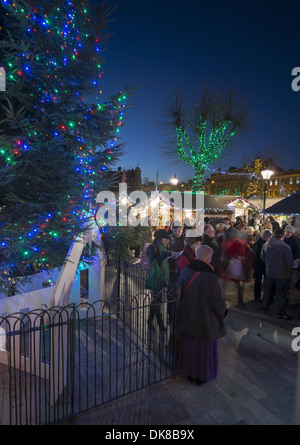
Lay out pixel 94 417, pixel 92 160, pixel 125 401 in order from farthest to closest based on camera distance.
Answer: pixel 92 160, pixel 125 401, pixel 94 417

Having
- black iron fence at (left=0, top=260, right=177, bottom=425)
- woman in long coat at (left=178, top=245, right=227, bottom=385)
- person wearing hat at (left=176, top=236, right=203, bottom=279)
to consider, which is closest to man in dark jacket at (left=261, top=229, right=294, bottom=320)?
person wearing hat at (left=176, top=236, right=203, bottom=279)

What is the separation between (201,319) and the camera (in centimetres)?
348

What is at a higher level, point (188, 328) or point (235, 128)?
point (235, 128)

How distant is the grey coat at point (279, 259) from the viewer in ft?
18.7

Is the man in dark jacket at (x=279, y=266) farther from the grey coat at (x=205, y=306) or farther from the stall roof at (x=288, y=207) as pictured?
the stall roof at (x=288, y=207)

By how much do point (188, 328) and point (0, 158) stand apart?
3.66 meters

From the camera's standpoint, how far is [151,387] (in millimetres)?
3643

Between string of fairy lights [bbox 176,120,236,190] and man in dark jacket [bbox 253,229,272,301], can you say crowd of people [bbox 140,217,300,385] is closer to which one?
man in dark jacket [bbox 253,229,272,301]

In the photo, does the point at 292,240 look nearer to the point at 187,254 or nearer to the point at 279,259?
the point at 279,259

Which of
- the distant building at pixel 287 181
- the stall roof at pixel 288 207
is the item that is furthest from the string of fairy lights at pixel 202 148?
the distant building at pixel 287 181

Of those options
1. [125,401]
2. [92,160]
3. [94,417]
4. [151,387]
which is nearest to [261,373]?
[151,387]

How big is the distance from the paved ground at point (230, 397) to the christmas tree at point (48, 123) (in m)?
2.50
